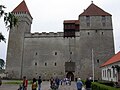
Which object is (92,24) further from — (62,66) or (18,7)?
(18,7)

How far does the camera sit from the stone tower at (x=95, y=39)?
4388 centimetres

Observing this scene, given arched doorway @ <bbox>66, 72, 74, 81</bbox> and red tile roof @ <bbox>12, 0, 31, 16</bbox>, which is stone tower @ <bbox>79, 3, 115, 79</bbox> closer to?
arched doorway @ <bbox>66, 72, 74, 81</bbox>

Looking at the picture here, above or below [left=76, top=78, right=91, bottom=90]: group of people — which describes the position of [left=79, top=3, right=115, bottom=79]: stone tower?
above

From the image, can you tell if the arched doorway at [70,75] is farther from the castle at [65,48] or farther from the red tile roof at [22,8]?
the red tile roof at [22,8]

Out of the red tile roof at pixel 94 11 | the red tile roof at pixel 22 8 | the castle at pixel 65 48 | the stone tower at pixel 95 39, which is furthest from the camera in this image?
the red tile roof at pixel 22 8

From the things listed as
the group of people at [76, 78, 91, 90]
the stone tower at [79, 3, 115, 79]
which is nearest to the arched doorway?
the stone tower at [79, 3, 115, 79]

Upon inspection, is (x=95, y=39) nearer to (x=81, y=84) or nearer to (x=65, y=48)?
(x=65, y=48)

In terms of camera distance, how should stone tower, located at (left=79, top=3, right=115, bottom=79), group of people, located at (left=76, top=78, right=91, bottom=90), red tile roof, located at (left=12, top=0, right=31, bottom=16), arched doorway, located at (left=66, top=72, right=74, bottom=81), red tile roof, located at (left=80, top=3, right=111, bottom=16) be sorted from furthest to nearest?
red tile roof, located at (left=12, top=0, right=31, bottom=16) → red tile roof, located at (left=80, top=3, right=111, bottom=16) → arched doorway, located at (left=66, top=72, right=74, bottom=81) → stone tower, located at (left=79, top=3, right=115, bottom=79) → group of people, located at (left=76, top=78, right=91, bottom=90)

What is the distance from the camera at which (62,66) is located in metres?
46.7

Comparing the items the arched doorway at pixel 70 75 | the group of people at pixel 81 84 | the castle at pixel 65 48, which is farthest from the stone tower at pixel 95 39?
the group of people at pixel 81 84

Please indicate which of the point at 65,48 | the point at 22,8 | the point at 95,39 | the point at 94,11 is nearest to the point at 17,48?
the point at 22,8

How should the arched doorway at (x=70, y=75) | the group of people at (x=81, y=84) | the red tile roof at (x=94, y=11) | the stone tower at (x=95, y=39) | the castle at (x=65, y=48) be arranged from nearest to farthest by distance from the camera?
the group of people at (x=81, y=84) → the stone tower at (x=95, y=39) → the castle at (x=65, y=48) → the arched doorway at (x=70, y=75) → the red tile roof at (x=94, y=11)

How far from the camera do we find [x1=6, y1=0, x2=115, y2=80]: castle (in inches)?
1763

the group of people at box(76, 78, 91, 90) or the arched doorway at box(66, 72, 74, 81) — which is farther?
the arched doorway at box(66, 72, 74, 81)
